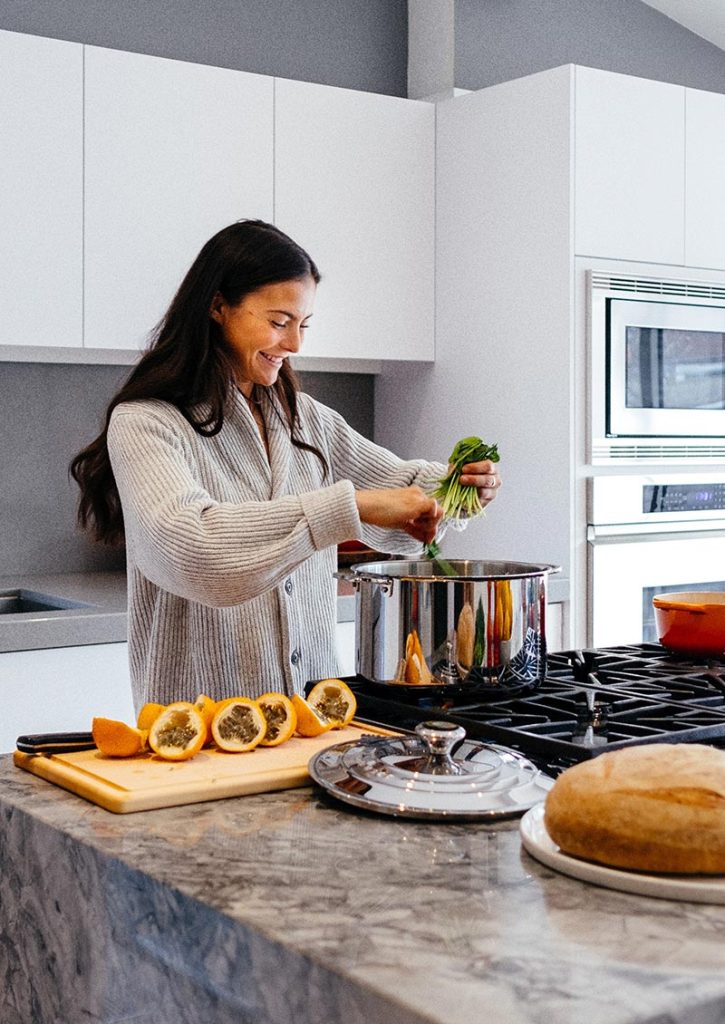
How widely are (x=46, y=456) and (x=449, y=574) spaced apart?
1.87m

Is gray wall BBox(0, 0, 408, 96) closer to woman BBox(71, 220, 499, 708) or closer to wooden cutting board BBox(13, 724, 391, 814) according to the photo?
woman BBox(71, 220, 499, 708)

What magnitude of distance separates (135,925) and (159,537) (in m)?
0.68

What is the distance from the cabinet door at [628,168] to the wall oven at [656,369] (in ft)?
0.31

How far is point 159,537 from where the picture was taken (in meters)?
1.67

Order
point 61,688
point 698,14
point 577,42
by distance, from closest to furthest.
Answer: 1. point 61,688
2. point 577,42
3. point 698,14

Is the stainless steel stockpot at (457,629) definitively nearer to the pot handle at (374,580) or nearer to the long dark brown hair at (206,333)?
the pot handle at (374,580)

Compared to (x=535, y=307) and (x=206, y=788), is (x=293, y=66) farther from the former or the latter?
(x=206, y=788)

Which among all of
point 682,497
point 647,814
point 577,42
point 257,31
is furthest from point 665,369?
point 647,814

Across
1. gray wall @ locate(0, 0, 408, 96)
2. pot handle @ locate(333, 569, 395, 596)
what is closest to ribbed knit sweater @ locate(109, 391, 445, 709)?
pot handle @ locate(333, 569, 395, 596)

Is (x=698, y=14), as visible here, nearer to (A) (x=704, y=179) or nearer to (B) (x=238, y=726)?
(A) (x=704, y=179)

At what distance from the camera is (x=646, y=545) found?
324 centimetres

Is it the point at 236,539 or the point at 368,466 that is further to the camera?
the point at 368,466

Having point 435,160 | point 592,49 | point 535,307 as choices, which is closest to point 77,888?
point 535,307

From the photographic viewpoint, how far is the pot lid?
1.17m
